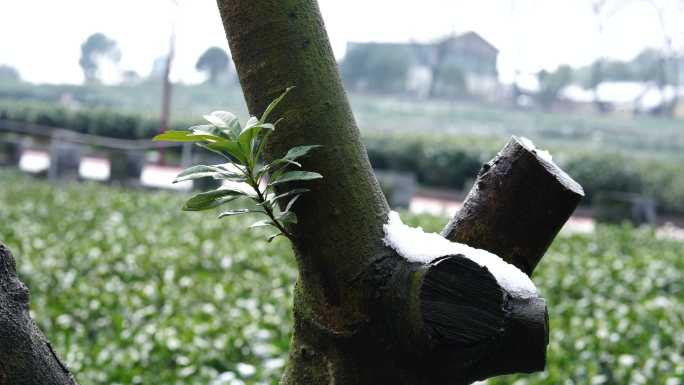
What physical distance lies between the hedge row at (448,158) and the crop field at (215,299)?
6.99 metres

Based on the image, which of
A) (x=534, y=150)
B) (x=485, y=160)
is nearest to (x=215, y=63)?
(x=485, y=160)

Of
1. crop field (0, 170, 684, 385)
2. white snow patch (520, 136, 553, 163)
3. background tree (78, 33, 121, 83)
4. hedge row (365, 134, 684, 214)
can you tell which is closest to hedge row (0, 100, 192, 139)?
hedge row (365, 134, 684, 214)

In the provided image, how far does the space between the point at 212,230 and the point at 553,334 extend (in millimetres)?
3577

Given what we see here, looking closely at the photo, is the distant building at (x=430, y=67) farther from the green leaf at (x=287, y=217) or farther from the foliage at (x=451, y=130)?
the green leaf at (x=287, y=217)

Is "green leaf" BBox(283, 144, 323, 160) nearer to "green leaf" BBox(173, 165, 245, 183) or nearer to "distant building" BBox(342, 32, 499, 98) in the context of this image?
"green leaf" BBox(173, 165, 245, 183)

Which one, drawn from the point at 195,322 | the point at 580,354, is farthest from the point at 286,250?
the point at 580,354

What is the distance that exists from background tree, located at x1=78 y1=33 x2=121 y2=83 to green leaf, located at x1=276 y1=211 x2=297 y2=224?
32.1ft

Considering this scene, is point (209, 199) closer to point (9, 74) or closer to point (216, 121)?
point (216, 121)

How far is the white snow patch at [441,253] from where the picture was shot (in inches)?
32.5

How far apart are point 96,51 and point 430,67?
42.6 ft

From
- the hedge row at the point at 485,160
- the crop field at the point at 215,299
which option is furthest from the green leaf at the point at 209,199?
the hedge row at the point at 485,160

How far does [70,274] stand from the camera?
4836 mm

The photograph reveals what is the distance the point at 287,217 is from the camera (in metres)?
0.81

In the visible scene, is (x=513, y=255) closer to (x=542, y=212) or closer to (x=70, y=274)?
(x=542, y=212)
